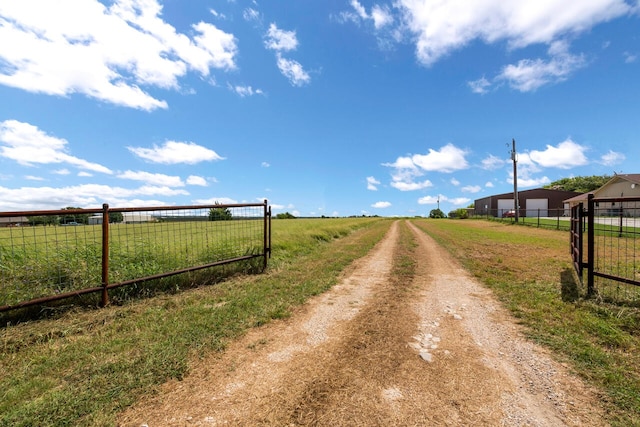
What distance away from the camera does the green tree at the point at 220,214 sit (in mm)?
7307

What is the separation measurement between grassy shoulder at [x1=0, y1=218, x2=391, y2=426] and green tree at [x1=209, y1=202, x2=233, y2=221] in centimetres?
206

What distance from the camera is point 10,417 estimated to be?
7.24ft

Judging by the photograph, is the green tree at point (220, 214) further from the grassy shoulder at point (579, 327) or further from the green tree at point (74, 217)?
the grassy shoulder at point (579, 327)

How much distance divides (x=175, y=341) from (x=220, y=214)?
4372 mm

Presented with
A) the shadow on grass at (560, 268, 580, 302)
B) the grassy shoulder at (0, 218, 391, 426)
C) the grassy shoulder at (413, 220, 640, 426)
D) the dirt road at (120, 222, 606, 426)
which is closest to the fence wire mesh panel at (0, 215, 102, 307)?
the grassy shoulder at (0, 218, 391, 426)

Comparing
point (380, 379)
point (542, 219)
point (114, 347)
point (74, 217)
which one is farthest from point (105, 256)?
point (542, 219)

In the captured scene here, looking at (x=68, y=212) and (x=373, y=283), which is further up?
(x=68, y=212)

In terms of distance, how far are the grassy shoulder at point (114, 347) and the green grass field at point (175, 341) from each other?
0.04ft

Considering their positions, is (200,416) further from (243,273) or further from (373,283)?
(243,273)

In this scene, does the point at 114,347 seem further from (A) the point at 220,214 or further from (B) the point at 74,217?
(A) the point at 220,214

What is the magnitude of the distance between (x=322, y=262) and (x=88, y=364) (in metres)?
6.39

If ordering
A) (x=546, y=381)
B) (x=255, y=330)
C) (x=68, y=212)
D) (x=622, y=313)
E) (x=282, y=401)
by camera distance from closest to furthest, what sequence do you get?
(x=282, y=401)
(x=546, y=381)
(x=255, y=330)
(x=622, y=313)
(x=68, y=212)

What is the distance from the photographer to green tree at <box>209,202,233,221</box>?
7.31 metres

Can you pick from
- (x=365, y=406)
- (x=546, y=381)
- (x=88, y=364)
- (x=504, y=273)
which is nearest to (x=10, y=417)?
(x=88, y=364)
